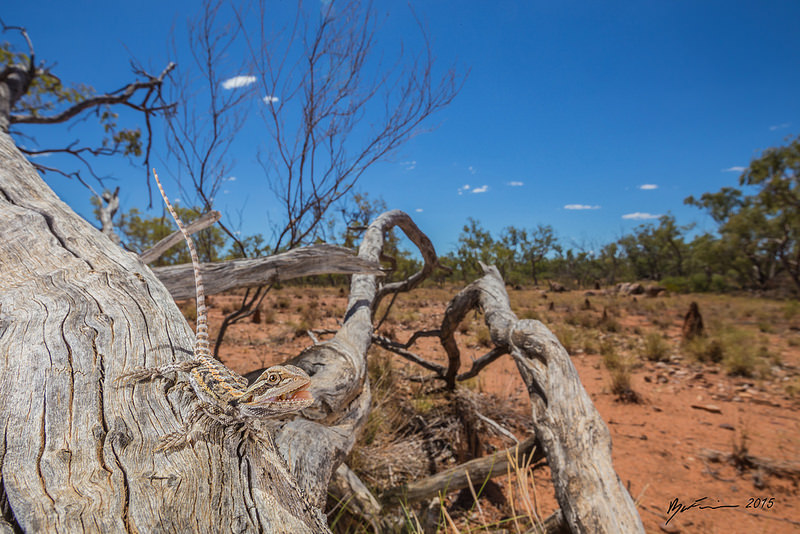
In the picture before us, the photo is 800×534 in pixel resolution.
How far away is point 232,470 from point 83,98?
8.46 metres

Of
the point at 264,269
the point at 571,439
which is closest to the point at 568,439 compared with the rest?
the point at 571,439

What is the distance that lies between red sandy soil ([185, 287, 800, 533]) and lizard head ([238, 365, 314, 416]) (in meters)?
2.32

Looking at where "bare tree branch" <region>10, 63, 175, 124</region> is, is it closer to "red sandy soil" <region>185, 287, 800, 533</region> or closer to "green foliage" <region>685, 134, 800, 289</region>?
"red sandy soil" <region>185, 287, 800, 533</region>

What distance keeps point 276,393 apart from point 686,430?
612 cm

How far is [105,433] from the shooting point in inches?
46.3

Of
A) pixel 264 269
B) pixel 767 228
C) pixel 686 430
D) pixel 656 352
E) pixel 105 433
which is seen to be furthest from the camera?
pixel 767 228

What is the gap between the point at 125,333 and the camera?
5.25 ft

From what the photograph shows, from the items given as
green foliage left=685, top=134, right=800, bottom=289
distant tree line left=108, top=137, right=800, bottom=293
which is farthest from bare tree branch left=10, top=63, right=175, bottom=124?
green foliage left=685, top=134, right=800, bottom=289

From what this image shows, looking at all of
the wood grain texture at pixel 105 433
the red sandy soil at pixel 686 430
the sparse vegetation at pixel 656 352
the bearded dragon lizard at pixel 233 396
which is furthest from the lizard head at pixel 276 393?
the sparse vegetation at pixel 656 352

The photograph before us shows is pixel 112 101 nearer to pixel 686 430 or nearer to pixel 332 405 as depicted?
pixel 332 405

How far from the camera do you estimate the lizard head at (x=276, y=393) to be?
1.34 metres

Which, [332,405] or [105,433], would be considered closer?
[105,433]

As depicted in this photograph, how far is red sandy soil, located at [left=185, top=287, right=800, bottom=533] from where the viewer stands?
3207 millimetres

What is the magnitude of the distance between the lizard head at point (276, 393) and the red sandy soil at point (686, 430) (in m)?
2.32
